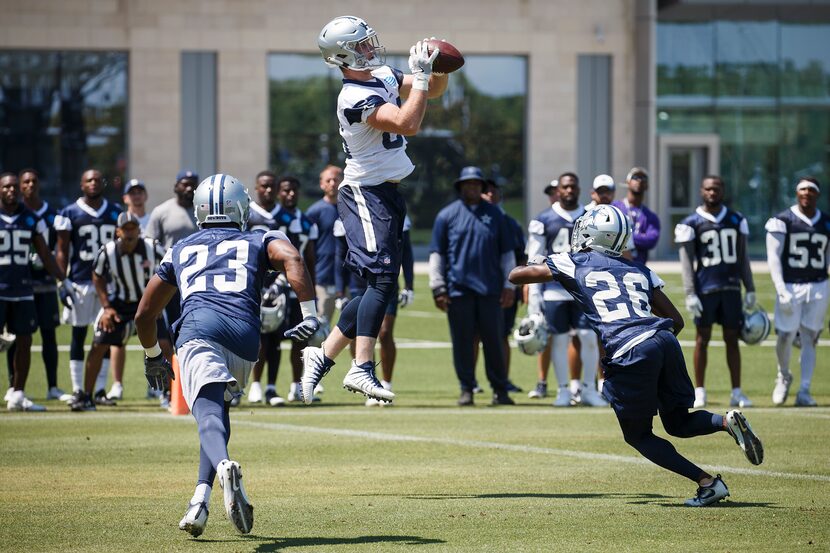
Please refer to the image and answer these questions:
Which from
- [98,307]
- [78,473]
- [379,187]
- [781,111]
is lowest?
[78,473]

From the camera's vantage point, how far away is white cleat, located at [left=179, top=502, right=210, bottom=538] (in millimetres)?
7062

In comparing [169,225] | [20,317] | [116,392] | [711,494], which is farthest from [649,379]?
[116,392]

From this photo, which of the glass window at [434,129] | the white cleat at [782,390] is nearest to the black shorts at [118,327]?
the white cleat at [782,390]

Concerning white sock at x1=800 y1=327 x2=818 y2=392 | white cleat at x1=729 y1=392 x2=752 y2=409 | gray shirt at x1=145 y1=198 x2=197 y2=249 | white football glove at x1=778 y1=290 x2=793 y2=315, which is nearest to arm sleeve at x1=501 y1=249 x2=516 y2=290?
white cleat at x1=729 y1=392 x2=752 y2=409

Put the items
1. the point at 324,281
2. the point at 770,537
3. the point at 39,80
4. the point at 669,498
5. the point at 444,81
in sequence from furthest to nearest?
the point at 39,80 < the point at 324,281 < the point at 444,81 < the point at 669,498 < the point at 770,537

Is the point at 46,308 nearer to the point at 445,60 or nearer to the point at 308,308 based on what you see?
the point at 445,60

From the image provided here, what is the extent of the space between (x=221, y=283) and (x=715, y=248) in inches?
318

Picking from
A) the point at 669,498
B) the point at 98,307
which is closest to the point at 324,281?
the point at 98,307

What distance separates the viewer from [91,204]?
48.5 feet

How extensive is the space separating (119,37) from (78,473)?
31565mm

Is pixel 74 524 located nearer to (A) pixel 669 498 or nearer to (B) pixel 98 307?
(A) pixel 669 498

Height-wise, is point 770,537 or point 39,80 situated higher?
point 39,80

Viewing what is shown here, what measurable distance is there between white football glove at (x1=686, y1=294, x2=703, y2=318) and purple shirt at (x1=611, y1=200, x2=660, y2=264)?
35.5 inches

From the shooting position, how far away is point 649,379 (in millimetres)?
8250
